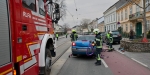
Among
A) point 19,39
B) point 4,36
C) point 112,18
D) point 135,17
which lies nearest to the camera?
→ point 4,36

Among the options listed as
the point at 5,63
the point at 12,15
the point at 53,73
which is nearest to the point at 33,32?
the point at 12,15

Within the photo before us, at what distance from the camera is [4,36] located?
258 centimetres

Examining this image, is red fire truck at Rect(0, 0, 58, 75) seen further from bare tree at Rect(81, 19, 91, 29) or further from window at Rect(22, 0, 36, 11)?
bare tree at Rect(81, 19, 91, 29)

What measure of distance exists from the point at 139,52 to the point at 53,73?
773cm

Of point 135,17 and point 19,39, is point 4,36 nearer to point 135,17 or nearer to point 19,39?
point 19,39

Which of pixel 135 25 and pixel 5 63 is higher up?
pixel 135 25

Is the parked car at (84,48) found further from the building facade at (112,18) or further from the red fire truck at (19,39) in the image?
the building facade at (112,18)

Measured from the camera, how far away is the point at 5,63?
256cm

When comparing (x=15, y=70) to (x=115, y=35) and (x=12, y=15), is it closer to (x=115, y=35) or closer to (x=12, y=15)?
(x=12, y=15)

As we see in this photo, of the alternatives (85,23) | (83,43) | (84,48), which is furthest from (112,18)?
(85,23)

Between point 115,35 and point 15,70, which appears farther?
point 115,35

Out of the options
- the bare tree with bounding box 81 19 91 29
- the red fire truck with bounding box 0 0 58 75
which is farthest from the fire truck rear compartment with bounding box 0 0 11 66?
the bare tree with bounding box 81 19 91 29

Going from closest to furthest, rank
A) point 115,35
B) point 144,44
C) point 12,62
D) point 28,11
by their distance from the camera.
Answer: point 12,62 → point 28,11 → point 144,44 → point 115,35

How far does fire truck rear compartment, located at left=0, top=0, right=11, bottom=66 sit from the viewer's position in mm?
2512
